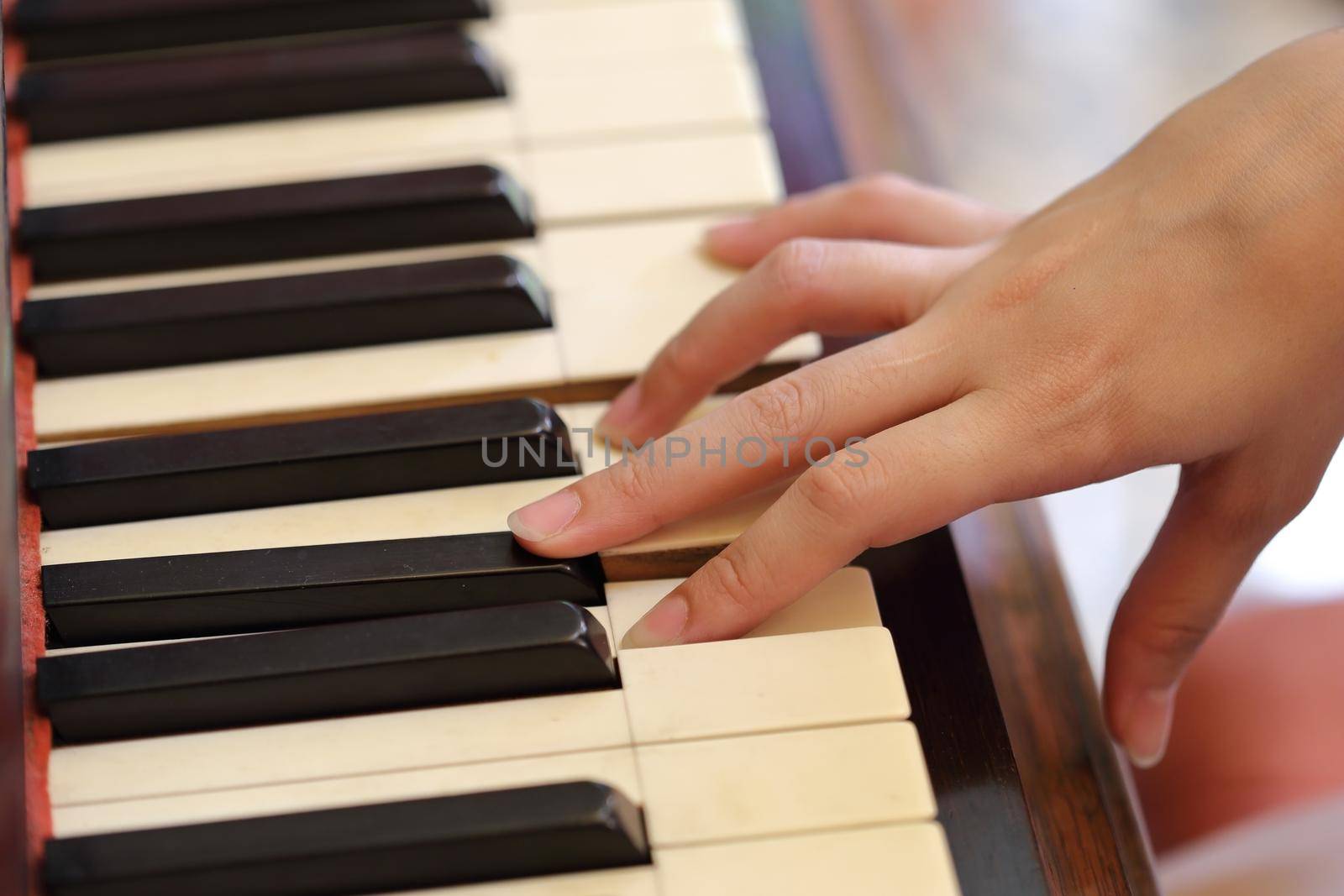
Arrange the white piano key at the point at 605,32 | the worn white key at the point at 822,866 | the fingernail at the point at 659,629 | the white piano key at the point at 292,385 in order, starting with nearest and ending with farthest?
the worn white key at the point at 822,866
the fingernail at the point at 659,629
the white piano key at the point at 292,385
the white piano key at the point at 605,32

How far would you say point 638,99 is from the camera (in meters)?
1.07

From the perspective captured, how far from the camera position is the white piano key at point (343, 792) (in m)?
0.70

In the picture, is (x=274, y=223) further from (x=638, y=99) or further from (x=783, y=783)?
(x=783, y=783)

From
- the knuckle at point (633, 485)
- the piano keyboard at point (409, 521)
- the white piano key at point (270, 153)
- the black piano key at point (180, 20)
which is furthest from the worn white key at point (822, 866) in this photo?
the black piano key at point (180, 20)

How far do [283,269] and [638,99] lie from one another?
0.34m

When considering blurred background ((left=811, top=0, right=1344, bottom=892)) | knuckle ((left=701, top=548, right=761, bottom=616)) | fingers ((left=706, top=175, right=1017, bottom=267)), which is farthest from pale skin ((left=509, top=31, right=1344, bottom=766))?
blurred background ((left=811, top=0, right=1344, bottom=892))

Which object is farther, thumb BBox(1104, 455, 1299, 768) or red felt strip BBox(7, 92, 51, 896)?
thumb BBox(1104, 455, 1299, 768)

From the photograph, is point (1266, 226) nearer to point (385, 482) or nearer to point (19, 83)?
point (385, 482)

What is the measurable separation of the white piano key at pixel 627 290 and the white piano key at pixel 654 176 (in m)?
0.02

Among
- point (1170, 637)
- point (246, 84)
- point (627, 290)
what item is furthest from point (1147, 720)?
point (246, 84)

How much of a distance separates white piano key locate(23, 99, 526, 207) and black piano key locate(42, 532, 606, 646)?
0.36m

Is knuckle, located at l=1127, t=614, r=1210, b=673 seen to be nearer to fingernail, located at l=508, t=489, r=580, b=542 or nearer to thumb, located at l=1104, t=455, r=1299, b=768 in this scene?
thumb, located at l=1104, t=455, r=1299, b=768

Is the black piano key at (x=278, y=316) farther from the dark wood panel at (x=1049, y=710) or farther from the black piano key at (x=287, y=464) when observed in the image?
the dark wood panel at (x=1049, y=710)

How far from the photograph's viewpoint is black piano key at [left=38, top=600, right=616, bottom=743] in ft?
2.39
